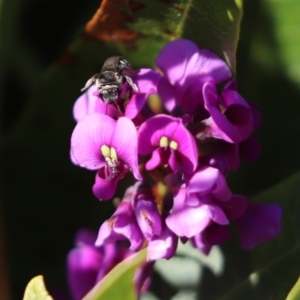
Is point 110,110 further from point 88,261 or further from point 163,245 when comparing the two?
→ point 88,261

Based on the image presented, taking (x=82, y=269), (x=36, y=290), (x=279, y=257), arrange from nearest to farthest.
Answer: (x=36, y=290), (x=279, y=257), (x=82, y=269)

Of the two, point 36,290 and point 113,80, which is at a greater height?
point 113,80

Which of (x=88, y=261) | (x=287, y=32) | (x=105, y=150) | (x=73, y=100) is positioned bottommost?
(x=88, y=261)

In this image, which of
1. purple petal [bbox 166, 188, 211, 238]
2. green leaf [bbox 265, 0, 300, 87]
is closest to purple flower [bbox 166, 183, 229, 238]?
purple petal [bbox 166, 188, 211, 238]

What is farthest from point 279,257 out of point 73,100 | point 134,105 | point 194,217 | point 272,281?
point 73,100

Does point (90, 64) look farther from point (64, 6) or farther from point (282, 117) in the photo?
point (282, 117)

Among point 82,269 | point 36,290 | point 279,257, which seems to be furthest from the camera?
point 82,269
